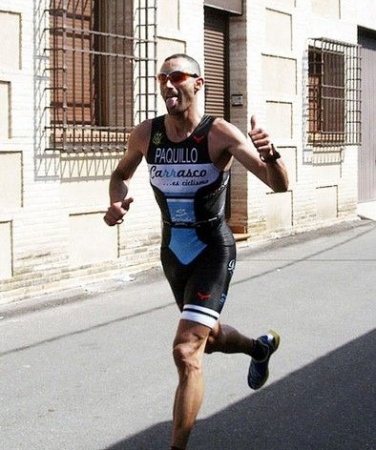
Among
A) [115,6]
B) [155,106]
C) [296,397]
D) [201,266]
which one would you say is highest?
[115,6]

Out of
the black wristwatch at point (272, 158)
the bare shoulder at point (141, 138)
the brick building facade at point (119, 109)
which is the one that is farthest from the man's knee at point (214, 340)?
the brick building facade at point (119, 109)

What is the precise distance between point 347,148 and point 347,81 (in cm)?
113

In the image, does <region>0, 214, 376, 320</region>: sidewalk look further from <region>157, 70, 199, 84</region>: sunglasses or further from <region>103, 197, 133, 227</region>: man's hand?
<region>157, 70, 199, 84</region>: sunglasses

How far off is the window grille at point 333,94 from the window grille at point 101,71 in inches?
219

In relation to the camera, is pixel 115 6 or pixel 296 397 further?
pixel 115 6

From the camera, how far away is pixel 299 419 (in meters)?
6.90

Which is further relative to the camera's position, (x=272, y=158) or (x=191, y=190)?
(x=191, y=190)

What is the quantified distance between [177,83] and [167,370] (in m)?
2.76

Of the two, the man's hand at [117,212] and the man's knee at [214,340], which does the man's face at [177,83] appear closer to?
the man's hand at [117,212]

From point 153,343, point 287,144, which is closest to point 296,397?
point 153,343

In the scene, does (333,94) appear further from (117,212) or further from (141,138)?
(117,212)

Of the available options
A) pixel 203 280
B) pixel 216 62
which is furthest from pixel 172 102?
pixel 216 62

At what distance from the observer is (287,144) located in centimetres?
1780

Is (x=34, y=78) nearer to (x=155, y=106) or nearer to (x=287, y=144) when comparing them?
(x=155, y=106)
